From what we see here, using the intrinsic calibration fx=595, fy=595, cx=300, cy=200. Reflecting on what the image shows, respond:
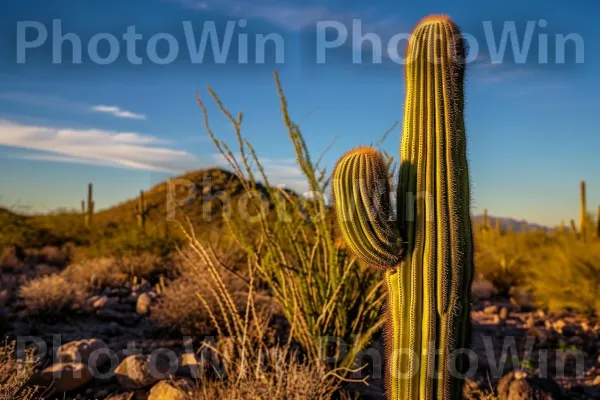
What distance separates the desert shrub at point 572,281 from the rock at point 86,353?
7.45 metres

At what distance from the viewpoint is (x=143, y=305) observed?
8.45 metres

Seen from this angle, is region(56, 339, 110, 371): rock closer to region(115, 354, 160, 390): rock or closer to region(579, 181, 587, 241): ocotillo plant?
region(115, 354, 160, 390): rock

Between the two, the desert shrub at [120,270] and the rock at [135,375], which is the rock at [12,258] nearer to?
the desert shrub at [120,270]

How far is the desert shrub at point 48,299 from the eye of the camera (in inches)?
296

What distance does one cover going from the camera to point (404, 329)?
3424 millimetres

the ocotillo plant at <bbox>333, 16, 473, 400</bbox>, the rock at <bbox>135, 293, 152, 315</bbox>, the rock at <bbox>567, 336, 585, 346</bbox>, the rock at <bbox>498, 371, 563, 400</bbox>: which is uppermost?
the ocotillo plant at <bbox>333, 16, 473, 400</bbox>

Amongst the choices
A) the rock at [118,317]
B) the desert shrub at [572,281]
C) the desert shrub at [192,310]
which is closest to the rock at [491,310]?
the desert shrub at [572,281]

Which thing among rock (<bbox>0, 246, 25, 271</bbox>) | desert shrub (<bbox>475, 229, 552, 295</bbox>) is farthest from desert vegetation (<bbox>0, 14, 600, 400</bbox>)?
rock (<bbox>0, 246, 25, 271</bbox>)

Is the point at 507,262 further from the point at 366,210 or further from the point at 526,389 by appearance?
the point at 366,210

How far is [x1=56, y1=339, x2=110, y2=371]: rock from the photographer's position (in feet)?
18.1

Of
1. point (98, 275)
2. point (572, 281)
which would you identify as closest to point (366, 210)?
point (572, 281)

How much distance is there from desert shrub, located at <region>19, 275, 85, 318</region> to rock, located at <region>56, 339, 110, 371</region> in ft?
6.62

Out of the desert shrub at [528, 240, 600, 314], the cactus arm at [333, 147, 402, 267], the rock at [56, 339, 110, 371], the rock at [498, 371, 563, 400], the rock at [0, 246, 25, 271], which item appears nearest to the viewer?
the cactus arm at [333, 147, 402, 267]

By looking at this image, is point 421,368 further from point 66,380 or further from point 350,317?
point 66,380
